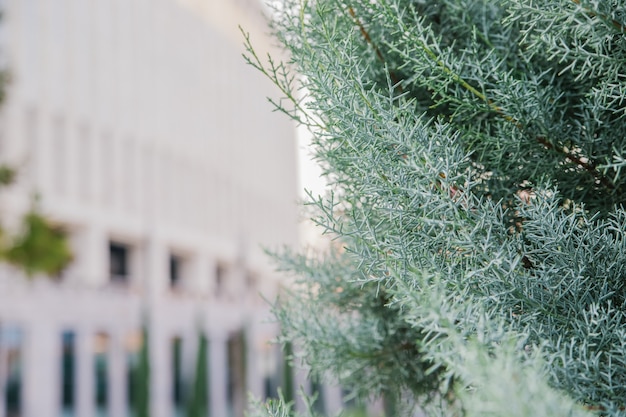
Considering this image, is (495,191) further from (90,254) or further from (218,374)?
(218,374)

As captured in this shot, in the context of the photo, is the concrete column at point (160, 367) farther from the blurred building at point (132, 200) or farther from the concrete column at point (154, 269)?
the concrete column at point (154, 269)

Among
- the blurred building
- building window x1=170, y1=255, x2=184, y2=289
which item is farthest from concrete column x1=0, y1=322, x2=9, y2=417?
building window x1=170, y1=255, x2=184, y2=289

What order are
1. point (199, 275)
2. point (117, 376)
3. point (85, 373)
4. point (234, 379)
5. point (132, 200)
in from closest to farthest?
point (85, 373) < point (117, 376) < point (132, 200) < point (234, 379) < point (199, 275)

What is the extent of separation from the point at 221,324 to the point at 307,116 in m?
33.1

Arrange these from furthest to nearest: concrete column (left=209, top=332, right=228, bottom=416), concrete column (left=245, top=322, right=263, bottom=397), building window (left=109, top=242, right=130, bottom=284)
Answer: concrete column (left=209, top=332, right=228, bottom=416), concrete column (left=245, top=322, right=263, bottom=397), building window (left=109, top=242, right=130, bottom=284)

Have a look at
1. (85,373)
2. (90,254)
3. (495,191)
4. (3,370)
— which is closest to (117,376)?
(85,373)

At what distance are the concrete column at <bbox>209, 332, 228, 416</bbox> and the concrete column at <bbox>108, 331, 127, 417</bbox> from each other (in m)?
5.83

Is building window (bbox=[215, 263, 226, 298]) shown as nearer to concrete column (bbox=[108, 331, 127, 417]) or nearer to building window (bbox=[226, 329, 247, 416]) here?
building window (bbox=[226, 329, 247, 416])

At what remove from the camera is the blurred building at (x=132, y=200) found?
22953 mm

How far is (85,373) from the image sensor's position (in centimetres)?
2361

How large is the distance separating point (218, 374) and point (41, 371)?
1117 centimetres

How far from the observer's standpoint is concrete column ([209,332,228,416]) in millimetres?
30422

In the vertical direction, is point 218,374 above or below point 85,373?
below

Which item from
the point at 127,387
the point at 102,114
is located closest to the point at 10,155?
the point at 102,114
